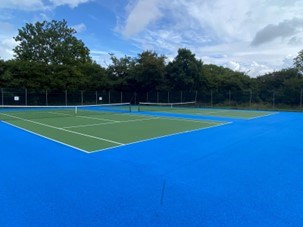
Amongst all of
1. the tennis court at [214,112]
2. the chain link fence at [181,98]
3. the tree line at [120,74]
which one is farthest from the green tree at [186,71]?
the tennis court at [214,112]

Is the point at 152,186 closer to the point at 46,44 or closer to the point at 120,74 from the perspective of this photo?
the point at 120,74

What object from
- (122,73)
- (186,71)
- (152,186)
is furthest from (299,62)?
(152,186)

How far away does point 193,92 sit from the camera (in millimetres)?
29422

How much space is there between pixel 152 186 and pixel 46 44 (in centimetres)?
Answer: 3759

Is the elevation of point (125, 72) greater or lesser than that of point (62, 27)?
lesser

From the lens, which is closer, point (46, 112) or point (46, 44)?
point (46, 112)

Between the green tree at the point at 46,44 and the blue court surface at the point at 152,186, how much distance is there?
32140 mm

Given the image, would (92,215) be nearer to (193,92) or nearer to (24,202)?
(24,202)

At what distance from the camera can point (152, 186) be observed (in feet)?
13.3

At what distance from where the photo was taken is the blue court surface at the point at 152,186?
307cm

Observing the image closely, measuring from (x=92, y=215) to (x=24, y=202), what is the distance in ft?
3.42

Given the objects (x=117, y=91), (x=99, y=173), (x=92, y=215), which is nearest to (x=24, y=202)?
(x=92, y=215)

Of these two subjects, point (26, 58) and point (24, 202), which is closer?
point (24, 202)

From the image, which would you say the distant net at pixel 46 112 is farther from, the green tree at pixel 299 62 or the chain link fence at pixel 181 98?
the green tree at pixel 299 62
